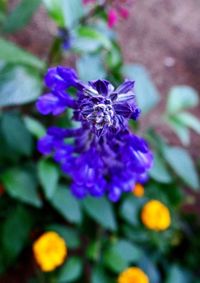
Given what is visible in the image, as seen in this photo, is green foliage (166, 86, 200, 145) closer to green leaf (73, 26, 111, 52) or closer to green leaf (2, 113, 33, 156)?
green leaf (73, 26, 111, 52)

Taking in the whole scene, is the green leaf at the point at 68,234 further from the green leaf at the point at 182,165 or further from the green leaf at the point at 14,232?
the green leaf at the point at 182,165

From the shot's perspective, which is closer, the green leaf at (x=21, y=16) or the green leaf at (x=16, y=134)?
the green leaf at (x=16, y=134)

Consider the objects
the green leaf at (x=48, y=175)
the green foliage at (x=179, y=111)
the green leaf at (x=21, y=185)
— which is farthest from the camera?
the green foliage at (x=179, y=111)

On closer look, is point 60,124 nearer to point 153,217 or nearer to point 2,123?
point 2,123

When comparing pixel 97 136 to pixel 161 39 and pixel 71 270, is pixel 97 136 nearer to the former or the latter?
pixel 71 270

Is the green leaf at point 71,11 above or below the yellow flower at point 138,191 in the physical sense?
above

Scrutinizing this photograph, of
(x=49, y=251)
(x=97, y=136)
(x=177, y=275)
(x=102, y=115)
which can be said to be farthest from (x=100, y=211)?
(x=102, y=115)

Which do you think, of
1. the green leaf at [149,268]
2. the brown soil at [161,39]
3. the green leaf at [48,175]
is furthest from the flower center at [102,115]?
the brown soil at [161,39]

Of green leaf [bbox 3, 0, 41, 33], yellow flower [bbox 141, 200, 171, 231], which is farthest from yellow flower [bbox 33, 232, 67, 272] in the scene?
green leaf [bbox 3, 0, 41, 33]
